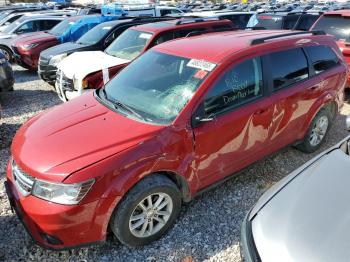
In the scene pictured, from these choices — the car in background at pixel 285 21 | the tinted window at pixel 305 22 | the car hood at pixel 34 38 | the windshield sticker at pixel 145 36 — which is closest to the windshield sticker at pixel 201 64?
the windshield sticker at pixel 145 36

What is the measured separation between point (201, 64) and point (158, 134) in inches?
37.6

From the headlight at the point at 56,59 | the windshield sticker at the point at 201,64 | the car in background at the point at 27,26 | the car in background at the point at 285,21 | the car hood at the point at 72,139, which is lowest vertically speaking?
the car in background at the point at 27,26

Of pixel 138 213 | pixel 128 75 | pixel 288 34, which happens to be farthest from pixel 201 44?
pixel 138 213

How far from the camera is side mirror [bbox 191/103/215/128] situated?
10.7ft

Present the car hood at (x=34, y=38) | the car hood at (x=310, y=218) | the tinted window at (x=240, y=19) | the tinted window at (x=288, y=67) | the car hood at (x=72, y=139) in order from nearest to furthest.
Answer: the car hood at (x=310, y=218), the car hood at (x=72, y=139), the tinted window at (x=288, y=67), the car hood at (x=34, y=38), the tinted window at (x=240, y=19)

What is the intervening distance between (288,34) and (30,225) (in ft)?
12.1

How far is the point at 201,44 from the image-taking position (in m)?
3.99

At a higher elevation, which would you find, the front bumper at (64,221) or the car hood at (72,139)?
the car hood at (72,139)

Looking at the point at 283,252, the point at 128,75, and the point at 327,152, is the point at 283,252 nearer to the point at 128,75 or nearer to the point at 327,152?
the point at 327,152

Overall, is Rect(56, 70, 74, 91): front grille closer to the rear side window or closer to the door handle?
the door handle

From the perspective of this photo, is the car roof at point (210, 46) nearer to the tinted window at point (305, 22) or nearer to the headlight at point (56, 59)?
the headlight at point (56, 59)

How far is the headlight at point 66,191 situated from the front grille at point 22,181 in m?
0.19

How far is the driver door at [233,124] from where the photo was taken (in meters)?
3.40

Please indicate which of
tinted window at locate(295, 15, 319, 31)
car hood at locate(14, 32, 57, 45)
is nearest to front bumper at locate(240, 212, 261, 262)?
tinted window at locate(295, 15, 319, 31)
